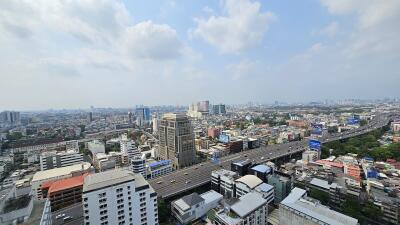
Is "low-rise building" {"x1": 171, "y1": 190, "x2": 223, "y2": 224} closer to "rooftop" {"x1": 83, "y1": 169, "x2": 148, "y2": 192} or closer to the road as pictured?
the road

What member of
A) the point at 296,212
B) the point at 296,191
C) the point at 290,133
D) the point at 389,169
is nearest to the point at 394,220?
the point at 296,191

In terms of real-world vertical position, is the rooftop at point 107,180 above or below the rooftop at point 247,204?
above

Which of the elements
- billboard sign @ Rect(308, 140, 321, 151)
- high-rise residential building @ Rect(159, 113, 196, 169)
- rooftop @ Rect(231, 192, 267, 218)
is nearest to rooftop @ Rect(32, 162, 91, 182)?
high-rise residential building @ Rect(159, 113, 196, 169)

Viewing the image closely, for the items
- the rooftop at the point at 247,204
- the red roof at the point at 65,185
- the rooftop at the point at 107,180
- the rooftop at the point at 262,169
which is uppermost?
the rooftop at the point at 107,180

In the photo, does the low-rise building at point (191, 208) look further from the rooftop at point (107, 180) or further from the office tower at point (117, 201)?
the rooftop at point (107, 180)

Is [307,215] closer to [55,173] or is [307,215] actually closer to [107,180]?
[107,180]

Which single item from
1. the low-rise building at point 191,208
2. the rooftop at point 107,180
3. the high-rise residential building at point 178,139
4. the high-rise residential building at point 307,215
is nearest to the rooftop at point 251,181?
the low-rise building at point 191,208
